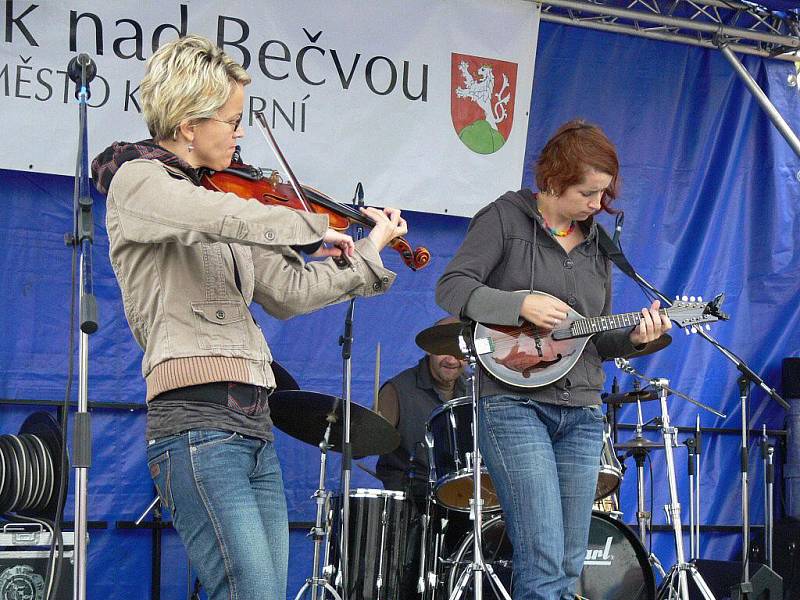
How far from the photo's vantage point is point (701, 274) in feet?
18.6

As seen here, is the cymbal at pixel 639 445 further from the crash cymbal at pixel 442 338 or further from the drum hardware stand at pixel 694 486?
the crash cymbal at pixel 442 338

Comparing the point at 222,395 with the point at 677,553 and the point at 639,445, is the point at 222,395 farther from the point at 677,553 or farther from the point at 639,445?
the point at 639,445

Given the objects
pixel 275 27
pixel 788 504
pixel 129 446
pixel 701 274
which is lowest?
pixel 788 504

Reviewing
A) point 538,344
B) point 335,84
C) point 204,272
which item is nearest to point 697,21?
point 335,84

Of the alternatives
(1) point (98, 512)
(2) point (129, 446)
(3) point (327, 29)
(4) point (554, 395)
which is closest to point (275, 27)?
(3) point (327, 29)

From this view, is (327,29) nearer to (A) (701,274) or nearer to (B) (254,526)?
(A) (701,274)

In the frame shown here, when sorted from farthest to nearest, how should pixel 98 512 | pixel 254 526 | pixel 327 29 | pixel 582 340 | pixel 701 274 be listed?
pixel 701 274
pixel 327 29
pixel 98 512
pixel 582 340
pixel 254 526

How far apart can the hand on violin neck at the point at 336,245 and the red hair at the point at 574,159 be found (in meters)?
1.14

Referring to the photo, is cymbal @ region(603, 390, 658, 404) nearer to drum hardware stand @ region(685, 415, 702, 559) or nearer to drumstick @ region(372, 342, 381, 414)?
drum hardware stand @ region(685, 415, 702, 559)

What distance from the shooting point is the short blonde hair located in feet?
6.72

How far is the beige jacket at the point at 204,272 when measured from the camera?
1892mm

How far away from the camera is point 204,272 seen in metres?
2.07

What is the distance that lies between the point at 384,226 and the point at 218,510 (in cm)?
72

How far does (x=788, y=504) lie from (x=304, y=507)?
274 cm
